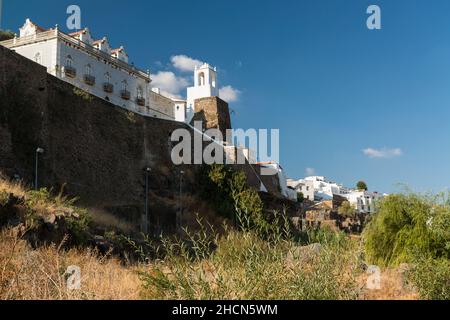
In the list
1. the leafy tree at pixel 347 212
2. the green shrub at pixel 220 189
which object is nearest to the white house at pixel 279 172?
the leafy tree at pixel 347 212

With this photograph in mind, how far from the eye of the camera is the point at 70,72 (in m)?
32.8

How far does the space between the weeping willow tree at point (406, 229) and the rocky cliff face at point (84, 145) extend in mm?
12954

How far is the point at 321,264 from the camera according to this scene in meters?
5.51

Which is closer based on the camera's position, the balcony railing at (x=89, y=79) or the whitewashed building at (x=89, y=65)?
the whitewashed building at (x=89, y=65)

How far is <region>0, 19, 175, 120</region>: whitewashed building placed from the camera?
32250 mm

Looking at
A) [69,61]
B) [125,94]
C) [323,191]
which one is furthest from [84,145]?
[323,191]

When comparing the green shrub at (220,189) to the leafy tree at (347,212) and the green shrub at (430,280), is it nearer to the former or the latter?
the green shrub at (430,280)

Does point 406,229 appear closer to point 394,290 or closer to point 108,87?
point 394,290

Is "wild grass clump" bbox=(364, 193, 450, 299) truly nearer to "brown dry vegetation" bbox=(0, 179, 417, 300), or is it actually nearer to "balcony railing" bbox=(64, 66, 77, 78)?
"brown dry vegetation" bbox=(0, 179, 417, 300)

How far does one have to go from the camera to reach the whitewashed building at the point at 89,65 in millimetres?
32250
